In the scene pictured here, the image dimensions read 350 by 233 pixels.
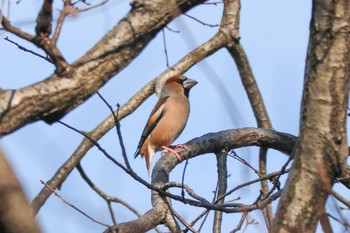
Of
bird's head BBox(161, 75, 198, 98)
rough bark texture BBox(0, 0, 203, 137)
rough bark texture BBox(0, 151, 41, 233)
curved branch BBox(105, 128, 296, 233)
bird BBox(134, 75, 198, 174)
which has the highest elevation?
bird's head BBox(161, 75, 198, 98)

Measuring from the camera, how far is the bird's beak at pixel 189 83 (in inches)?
385

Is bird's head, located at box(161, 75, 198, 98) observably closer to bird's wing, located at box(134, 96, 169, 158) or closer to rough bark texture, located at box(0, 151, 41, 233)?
bird's wing, located at box(134, 96, 169, 158)

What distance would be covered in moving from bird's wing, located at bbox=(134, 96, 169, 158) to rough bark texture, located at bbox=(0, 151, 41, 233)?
6.29 m

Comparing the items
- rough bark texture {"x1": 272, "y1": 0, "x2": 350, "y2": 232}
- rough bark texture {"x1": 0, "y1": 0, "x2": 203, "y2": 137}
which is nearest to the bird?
rough bark texture {"x1": 272, "y1": 0, "x2": 350, "y2": 232}

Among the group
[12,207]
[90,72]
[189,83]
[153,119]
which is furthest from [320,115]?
[189,83]

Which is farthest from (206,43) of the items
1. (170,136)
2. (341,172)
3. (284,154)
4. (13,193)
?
(13,193)

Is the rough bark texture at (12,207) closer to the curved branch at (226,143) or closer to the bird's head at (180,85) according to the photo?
the curved branch at (226,143)

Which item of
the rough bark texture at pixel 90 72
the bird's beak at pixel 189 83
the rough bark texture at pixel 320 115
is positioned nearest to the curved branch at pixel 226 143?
the rough bark texture at pixel 320 115

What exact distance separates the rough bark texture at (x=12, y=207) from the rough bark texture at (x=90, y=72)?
66 centimetres

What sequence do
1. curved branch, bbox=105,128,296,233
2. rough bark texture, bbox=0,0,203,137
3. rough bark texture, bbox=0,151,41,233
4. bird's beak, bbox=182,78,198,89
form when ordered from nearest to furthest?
rough bark texture, bbox=0,151,41,233 → rough bark texture, bbox=0,0,203,137 → curved branch, bbox=105,128,296,233 → bird's beak, bbox=182,78,198,89

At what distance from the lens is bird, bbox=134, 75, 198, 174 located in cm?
851

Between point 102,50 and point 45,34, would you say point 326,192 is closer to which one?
point 102,50

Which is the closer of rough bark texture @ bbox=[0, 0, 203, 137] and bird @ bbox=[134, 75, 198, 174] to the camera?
rough bark texture @ bbox=[0, 0, 203, 137]

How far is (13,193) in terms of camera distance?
2105 mm
